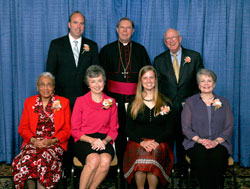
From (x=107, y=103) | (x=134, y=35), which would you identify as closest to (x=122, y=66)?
(x=134, y=35)

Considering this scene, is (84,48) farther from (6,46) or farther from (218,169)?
(218,169)

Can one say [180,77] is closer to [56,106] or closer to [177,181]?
[177,181]

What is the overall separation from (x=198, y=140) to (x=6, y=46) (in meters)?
2.86

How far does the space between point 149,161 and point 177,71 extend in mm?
1347

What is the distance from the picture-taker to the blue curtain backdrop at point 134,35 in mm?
3740

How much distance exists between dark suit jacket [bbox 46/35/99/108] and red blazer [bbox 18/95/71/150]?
15.9 inches

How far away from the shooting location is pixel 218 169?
2.65 meters

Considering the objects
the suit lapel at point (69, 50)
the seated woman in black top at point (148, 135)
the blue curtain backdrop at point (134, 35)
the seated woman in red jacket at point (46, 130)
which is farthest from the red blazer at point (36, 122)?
the blue curtain backdrop at point (134, 35)

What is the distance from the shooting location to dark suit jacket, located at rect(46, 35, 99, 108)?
336 cm

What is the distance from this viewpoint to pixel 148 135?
291 cm

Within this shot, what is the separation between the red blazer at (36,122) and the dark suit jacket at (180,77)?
51.4 inches

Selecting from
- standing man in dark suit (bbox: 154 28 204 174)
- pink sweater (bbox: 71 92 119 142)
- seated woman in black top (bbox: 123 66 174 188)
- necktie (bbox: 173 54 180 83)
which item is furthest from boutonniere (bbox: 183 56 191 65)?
pink sweater (bbox: 71 92 119 142)

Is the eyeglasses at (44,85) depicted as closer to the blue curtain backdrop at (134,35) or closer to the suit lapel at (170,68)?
the blue curtain backdrop at (134,35)

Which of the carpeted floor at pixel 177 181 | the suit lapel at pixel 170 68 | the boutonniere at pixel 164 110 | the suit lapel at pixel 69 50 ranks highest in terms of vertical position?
the suit lapel at pixel 69 50
